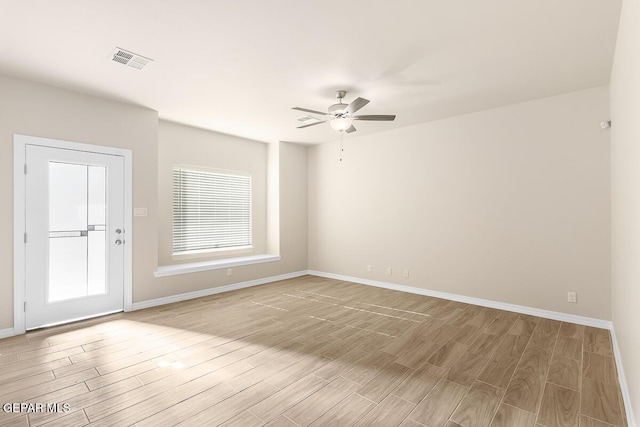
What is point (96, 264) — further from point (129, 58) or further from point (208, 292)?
point (129, 58)

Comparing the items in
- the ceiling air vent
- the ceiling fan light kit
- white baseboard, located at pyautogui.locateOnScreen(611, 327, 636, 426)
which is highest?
the ceiling air vent

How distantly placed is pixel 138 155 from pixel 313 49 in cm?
310

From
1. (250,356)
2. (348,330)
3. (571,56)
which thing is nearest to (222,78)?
(250,356)

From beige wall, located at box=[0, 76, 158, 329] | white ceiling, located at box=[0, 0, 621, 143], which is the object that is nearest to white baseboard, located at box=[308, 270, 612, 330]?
white ceiling, located at box=[0, 0, 621, 143]

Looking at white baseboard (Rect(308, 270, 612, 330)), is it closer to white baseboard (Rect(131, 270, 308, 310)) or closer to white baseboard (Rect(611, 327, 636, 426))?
white baseboard (Rect(611, 327, 636, 426))

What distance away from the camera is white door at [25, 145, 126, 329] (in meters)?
3.58

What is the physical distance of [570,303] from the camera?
3.87 metres

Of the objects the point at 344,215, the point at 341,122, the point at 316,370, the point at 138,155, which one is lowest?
the point at 316,370

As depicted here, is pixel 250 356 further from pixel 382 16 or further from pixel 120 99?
pixel 120 99

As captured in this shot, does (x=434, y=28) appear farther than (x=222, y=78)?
No

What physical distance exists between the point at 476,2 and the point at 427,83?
1389 millimetres

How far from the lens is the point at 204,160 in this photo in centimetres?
572

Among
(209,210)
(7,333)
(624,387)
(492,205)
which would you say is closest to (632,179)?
(624,387)

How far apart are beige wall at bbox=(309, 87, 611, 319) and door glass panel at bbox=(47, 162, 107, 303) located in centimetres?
413
